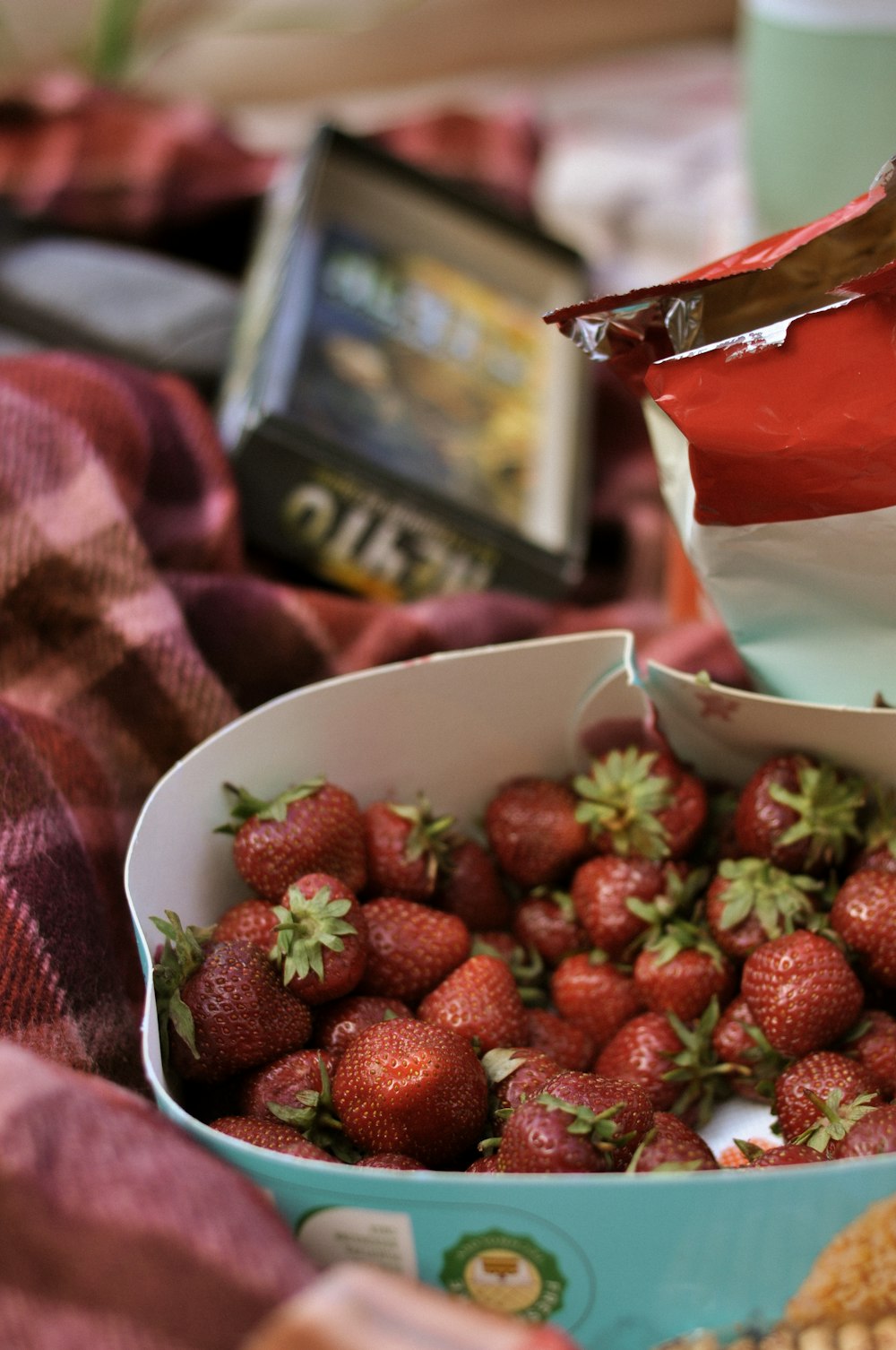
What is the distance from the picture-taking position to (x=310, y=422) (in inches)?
36.1

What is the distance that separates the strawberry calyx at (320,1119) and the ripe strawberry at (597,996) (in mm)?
145

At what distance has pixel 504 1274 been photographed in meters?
0.46

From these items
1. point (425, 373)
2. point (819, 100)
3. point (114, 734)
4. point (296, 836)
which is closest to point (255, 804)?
point (296, 836)

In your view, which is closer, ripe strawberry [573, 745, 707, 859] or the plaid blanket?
the plaid blanket

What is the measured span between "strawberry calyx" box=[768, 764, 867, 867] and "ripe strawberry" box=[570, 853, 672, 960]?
71 millimetres

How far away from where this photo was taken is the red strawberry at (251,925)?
22.7 inches

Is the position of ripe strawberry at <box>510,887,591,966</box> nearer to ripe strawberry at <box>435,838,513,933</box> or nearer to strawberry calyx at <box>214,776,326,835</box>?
ripe strawberry at <box>435,838,513,933</box>

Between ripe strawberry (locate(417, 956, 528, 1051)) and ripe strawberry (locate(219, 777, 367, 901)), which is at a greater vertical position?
ripe strawberry (locate(219, 777, 367, 901))

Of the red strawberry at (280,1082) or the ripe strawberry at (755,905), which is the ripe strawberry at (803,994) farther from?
the red strawberry at (280,1082)

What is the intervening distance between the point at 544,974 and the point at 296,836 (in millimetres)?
167

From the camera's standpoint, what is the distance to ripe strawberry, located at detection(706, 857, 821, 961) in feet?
1.97

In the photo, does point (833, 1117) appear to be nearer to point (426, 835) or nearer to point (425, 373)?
point (426, 835)

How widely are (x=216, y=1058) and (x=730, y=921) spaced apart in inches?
10.2

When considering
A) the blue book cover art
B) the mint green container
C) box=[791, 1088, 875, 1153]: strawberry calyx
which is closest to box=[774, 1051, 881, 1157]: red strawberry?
box=[791, 1088, 875, 1153]: strawberry calyx
